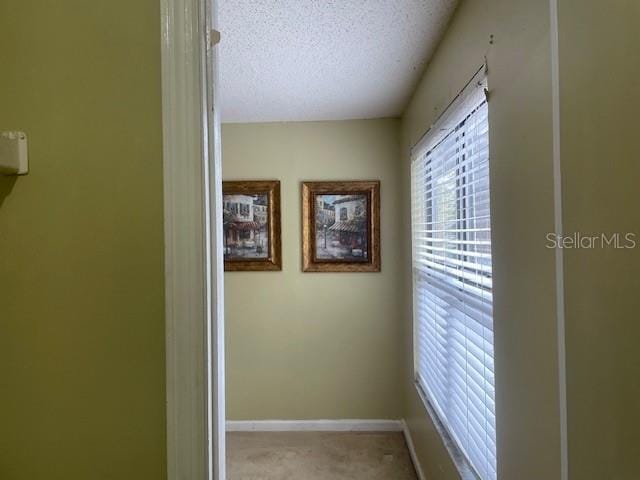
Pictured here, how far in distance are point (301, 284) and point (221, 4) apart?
194 centimetres

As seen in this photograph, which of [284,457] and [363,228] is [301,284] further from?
[284,457]

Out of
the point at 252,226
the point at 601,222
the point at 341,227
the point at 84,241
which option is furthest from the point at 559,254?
the point at 252,226

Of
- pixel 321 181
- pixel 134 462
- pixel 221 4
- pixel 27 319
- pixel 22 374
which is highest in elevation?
pixel 221 4

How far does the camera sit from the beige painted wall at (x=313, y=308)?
2.81 meters

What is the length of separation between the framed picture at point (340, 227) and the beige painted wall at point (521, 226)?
1552 millimetres

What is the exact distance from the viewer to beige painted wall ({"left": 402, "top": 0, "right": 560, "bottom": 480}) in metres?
0.82

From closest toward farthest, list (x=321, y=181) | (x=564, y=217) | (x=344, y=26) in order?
(x=564, y=217) < (x=344, y=26) < (x=321, y=181)

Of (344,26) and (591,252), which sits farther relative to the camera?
(344,26)

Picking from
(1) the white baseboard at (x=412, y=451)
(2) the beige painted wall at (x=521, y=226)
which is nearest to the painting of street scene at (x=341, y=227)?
(1) the white baseboard at (x=412, y=451)

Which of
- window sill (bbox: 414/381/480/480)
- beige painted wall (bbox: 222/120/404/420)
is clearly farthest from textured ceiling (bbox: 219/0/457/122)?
window sill (bbox: 414/381/480/480)

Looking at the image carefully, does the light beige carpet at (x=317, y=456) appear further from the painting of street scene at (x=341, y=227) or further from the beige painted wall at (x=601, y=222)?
the beige painted wall at (x=601, y=222)

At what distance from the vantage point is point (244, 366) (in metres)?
2.90

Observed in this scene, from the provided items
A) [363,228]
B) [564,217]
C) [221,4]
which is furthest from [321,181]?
[564,217]

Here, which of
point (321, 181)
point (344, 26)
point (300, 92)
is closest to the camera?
point (344, 26)
